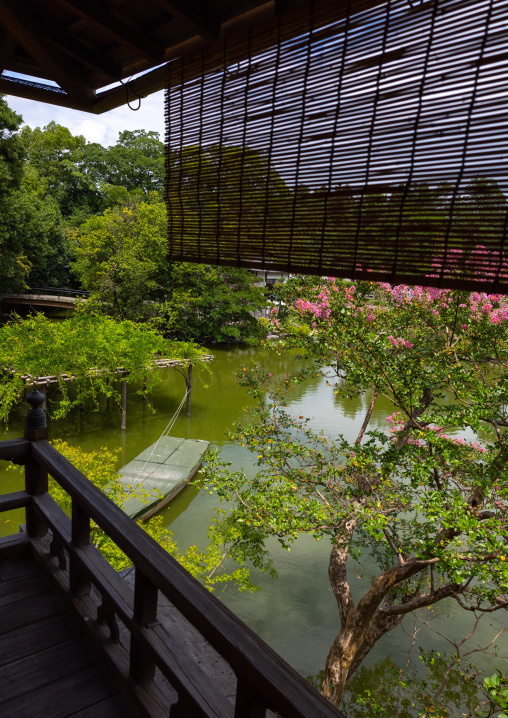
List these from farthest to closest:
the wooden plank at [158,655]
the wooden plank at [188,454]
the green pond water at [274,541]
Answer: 1. the wooden plank at [188,454]
2. the green pond water at [274,541]
3. the wooden plank at [158,655]

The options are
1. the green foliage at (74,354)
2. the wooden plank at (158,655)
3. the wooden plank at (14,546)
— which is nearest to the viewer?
the wooden plank at (158,655)

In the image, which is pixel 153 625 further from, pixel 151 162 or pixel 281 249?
pixel 151 162

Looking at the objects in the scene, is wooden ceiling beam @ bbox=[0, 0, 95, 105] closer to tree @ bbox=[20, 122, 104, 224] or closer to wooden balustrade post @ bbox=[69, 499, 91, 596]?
wooden balustrade post @ bbox=[69, 499, 91, 596]

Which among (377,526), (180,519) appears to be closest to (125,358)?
(180,519)

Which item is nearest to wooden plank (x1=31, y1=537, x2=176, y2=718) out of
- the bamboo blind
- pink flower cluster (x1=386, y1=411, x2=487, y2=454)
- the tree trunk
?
the bamboo blind

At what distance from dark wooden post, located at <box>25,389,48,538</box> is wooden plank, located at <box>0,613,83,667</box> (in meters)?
0.49

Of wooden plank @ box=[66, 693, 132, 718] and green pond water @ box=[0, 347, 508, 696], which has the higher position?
wooden plank @ box=[66, 693, 132, 718]

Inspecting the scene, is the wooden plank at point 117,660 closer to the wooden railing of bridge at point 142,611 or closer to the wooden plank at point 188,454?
the wooden railing of bridge at point 142,611

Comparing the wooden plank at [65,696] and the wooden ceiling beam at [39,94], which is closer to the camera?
the wooden plank at [65,696]

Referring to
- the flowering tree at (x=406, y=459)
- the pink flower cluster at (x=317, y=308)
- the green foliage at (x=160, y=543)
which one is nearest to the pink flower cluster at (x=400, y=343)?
the flowering tree at (x=406, y=459)

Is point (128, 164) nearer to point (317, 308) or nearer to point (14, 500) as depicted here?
point (317, 308)

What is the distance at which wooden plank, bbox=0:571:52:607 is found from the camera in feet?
5.66

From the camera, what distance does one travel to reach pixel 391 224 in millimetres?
924

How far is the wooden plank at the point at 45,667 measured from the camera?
1.34 metres
